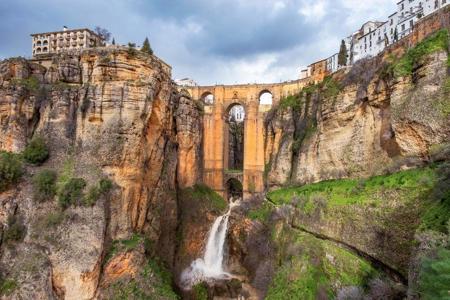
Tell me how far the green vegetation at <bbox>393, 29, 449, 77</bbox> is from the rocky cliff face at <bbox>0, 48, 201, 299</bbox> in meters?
13.6

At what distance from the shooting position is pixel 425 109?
1762 cm

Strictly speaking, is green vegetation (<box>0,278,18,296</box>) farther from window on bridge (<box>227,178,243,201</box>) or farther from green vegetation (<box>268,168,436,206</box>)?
window on bridge (<box>227,178,243,201</box>)

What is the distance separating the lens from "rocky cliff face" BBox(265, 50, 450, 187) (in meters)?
17.7

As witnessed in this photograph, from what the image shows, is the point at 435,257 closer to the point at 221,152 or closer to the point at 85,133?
the point at 85,133

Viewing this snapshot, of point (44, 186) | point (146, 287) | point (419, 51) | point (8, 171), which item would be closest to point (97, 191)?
point (44, 186)

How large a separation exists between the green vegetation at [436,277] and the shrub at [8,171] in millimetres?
18151

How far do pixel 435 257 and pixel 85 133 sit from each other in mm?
17737

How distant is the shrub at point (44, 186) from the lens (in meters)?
18.7

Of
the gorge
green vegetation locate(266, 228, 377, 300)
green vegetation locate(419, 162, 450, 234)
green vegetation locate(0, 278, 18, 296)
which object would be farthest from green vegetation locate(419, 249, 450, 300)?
green vegetation locate(0, 278, 18, 296)

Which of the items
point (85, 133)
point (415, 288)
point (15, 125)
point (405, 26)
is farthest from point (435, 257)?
point (405, 26)

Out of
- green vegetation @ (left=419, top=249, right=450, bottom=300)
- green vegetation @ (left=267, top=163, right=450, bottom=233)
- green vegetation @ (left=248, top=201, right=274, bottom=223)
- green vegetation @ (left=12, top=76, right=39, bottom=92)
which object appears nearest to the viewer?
green vegetation @ (left=419, top=249, right=450, bottom=300)

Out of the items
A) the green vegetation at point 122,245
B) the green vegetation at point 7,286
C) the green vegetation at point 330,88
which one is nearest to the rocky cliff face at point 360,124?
the green vegetation at point 330,88

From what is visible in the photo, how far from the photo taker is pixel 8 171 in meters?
18.4

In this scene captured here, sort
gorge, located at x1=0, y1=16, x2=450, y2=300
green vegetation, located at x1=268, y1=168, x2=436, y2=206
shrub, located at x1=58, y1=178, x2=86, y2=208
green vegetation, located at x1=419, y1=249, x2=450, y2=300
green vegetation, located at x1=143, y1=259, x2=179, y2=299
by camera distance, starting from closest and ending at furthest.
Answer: green vegetation, located at x1=419, y1=249, x2=450, y2=300
green vegetation, located at x1=268, y1=168, x2=436, y2=206
gorge, located at x1=0, y1=16, x2=450, y2=300
shrub, located at x1=58, y1=178, x2=86, y2=208
green vegetation, located at x1=143, y1=259, x2=179, y2=299
